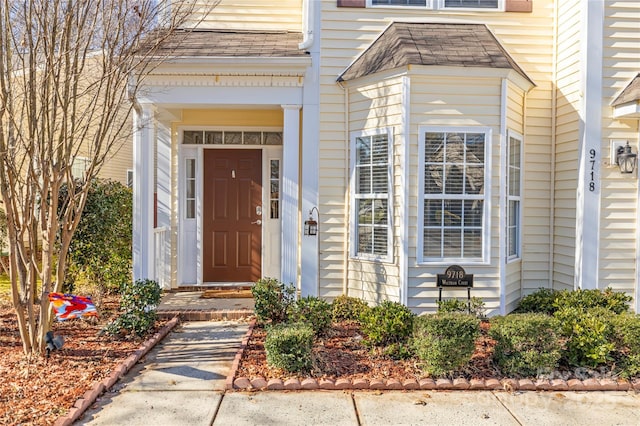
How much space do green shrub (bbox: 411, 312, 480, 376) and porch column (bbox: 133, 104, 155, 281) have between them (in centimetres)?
368

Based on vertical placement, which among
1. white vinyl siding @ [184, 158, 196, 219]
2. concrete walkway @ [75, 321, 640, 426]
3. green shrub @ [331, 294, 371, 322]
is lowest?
concrete walkway @ [75, 321, 640, 426]

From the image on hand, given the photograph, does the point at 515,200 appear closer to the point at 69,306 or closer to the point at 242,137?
the point at 242,137

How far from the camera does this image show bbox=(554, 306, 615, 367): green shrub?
4.19 meters

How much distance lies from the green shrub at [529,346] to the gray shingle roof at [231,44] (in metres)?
4.17

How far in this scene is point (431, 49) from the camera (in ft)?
19.1

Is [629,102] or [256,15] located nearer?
[629,102]

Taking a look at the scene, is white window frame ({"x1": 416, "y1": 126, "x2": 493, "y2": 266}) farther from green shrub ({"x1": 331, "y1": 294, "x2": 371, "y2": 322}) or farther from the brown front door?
the brown front door

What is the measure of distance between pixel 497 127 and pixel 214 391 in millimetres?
4419

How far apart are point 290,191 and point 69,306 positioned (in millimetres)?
2969

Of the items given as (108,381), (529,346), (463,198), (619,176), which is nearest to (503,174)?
(463,198)

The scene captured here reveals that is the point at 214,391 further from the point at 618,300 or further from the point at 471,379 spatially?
the point at 618,300

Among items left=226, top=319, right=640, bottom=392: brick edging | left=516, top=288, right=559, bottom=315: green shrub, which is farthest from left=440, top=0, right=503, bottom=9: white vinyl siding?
left=226, top=319, right=640, bottom=392: brick edging

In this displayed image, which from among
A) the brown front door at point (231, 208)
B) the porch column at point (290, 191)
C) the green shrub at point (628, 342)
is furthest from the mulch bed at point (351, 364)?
the brown front door at point (231, 208)

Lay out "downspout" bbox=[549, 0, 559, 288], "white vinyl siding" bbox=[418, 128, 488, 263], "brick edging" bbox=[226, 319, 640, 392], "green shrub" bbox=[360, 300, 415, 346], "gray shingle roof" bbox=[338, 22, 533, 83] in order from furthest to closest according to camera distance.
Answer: "downspout" bbox=[549, 0, 559, 288]
"white vinyl siding" bbox=[418, 128, 488, 263]
"gray shingle roof" bbox=[338, 22, 533, 83]
"green shrub" bbox=[360, 300, 415, 346]
"brick edging" bbox=[226, 319, 640, 392]
